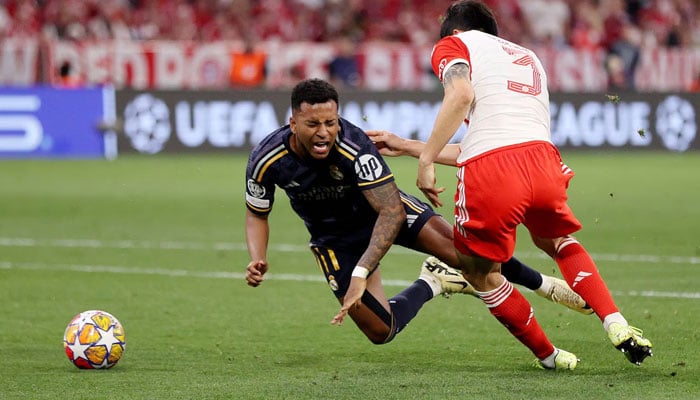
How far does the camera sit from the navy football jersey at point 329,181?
6.63m

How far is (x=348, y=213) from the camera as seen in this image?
23.5ft

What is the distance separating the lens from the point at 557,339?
7609 millimetres

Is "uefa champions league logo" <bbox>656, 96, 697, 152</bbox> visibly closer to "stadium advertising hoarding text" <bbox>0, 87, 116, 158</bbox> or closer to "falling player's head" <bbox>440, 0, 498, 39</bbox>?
"stadium advertising hoarding text" <bbox>0, 87, 116, 158</bbox>

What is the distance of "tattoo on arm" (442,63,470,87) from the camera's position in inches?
243

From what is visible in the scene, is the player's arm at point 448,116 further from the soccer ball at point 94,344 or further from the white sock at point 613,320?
the soccer ball at point 94,344

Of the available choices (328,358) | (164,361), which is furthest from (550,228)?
(164,361)

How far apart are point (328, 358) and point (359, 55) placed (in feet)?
61.8

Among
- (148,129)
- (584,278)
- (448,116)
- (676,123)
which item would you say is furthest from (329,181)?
(676,123)

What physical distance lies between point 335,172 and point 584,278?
1443 mm

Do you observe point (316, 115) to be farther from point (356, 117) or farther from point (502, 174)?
point (356, 117)

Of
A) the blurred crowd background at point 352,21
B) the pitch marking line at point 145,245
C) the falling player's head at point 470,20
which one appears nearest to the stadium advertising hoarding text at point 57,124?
the blurred crowd background at point 352,21

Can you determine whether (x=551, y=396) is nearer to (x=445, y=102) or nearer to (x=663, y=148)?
(x=445, y=102)

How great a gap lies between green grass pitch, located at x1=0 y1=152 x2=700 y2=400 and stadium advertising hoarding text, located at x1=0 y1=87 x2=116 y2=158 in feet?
18.7

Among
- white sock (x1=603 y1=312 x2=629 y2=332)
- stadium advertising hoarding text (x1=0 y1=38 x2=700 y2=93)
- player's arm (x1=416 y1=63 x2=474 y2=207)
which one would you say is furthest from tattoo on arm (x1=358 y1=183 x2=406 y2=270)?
stadium advertising hoarding text (x1=0 y1=38 x2=700 y2=93)
